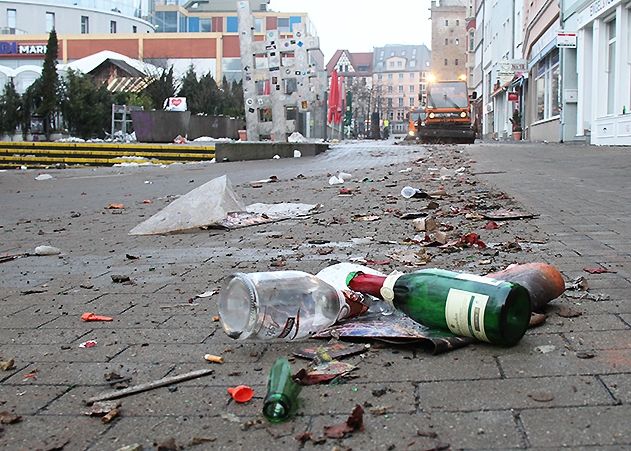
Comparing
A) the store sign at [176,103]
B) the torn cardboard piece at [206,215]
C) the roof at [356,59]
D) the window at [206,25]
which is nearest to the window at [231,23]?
the window at [206,25]

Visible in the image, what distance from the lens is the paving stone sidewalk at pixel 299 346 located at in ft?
6.43

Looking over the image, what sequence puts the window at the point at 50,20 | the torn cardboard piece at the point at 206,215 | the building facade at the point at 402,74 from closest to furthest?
the torn cardboard piece at the point at 206,215 < the window at the point at 50,20 < the building facade at the point at 402,74

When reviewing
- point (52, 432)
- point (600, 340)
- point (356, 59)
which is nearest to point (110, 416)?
point (52, 432)

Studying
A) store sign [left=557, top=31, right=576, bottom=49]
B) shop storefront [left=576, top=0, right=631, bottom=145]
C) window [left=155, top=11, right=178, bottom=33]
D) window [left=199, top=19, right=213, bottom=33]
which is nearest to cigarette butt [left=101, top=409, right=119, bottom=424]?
shop storefront [left=576, top=0, right=631, bottom=145]

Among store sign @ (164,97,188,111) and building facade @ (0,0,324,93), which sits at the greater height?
building facade @ (0,0,324,93)

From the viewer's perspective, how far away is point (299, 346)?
271cm

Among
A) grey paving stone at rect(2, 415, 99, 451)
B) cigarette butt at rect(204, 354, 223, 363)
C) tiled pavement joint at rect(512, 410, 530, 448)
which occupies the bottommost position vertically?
grey paving stone at rect(2, 415, 99, 451)

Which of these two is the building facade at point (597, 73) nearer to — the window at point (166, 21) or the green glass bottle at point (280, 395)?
the green glass bottle at point (280, 395)

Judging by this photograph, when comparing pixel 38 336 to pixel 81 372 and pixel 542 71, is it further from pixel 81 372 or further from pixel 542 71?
pixel 542 71

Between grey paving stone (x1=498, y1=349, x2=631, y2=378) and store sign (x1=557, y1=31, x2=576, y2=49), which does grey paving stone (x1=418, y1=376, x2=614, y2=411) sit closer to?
grey paving stone (x1=498, y1=349, x2=631, y2=378)

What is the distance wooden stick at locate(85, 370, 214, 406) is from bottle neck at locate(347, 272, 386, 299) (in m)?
0.78

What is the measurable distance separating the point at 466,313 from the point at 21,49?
85.1 metres

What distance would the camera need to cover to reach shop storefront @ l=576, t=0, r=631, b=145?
66.7 feet

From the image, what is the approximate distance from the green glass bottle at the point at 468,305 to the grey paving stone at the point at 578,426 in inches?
20.0
